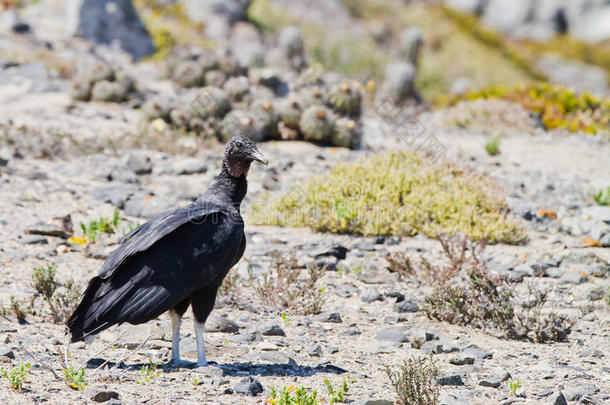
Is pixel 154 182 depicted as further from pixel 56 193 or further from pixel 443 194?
pixel 443 194

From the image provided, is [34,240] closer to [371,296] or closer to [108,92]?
[371,296]

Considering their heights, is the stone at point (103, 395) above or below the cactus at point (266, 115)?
below

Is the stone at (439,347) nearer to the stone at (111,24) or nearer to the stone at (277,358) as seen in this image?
the stone at (277,358)

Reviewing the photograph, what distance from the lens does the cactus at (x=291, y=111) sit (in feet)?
40.4

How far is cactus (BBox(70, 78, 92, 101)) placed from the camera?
1417 cm

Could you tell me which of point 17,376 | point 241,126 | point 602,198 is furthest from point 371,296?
point 241,126

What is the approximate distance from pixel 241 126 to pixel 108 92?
358cm

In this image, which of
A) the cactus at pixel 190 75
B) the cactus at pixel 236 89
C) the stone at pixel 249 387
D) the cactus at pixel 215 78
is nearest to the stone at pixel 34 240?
the stone at pixel 249 387

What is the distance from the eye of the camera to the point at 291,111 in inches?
486

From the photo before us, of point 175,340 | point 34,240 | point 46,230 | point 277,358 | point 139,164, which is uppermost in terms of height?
point 139,164

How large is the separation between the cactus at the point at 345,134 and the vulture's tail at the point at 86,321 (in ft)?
26.0

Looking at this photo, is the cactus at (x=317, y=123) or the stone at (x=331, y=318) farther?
the cactus at (x=317, y=123)

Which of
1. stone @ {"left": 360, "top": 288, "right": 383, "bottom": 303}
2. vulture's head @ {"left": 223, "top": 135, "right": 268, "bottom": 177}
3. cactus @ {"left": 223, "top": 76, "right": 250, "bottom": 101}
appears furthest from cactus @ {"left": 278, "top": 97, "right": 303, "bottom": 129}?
vulture's head @ {"left": 223, "top": 135, "right": 268, "bottom": 177}

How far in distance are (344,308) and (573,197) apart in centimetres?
492
